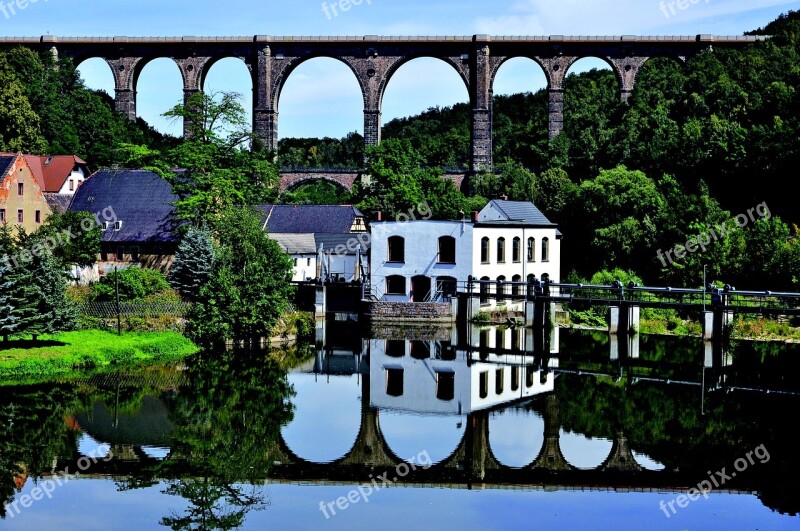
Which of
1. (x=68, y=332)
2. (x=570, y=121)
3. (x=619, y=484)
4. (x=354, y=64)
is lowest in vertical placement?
(x=619, y=484)

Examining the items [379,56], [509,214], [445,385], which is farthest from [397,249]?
[379,56]

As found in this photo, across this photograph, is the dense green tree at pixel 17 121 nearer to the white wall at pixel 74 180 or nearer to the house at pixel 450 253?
the white wall at pixel 74 180

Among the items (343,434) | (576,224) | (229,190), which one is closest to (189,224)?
(229,190)

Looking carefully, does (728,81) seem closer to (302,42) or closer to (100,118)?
(302,42)

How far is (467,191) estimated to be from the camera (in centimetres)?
7588

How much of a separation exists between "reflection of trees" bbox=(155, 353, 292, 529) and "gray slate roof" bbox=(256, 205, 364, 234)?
878 inches

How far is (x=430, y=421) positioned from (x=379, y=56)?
5616 centimetres

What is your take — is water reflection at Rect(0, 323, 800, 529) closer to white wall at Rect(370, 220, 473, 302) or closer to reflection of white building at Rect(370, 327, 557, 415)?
reflection of white building at Rect(370, 327, 557, 415)

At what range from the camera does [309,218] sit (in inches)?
2199

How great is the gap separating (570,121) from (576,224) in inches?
816

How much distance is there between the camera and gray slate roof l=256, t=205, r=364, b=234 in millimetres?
55219

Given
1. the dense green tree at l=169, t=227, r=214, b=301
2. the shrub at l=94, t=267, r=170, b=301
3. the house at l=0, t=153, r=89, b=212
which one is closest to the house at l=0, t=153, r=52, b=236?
the house at l=0, t=153, r=89, b=212

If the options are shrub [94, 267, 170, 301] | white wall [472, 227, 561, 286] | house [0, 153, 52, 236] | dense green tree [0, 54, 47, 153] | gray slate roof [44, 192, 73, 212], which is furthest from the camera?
dense green tree [0, 54, 47, 153]

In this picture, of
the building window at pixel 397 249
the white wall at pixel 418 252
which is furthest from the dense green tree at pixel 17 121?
the building window at pixel 397 249
